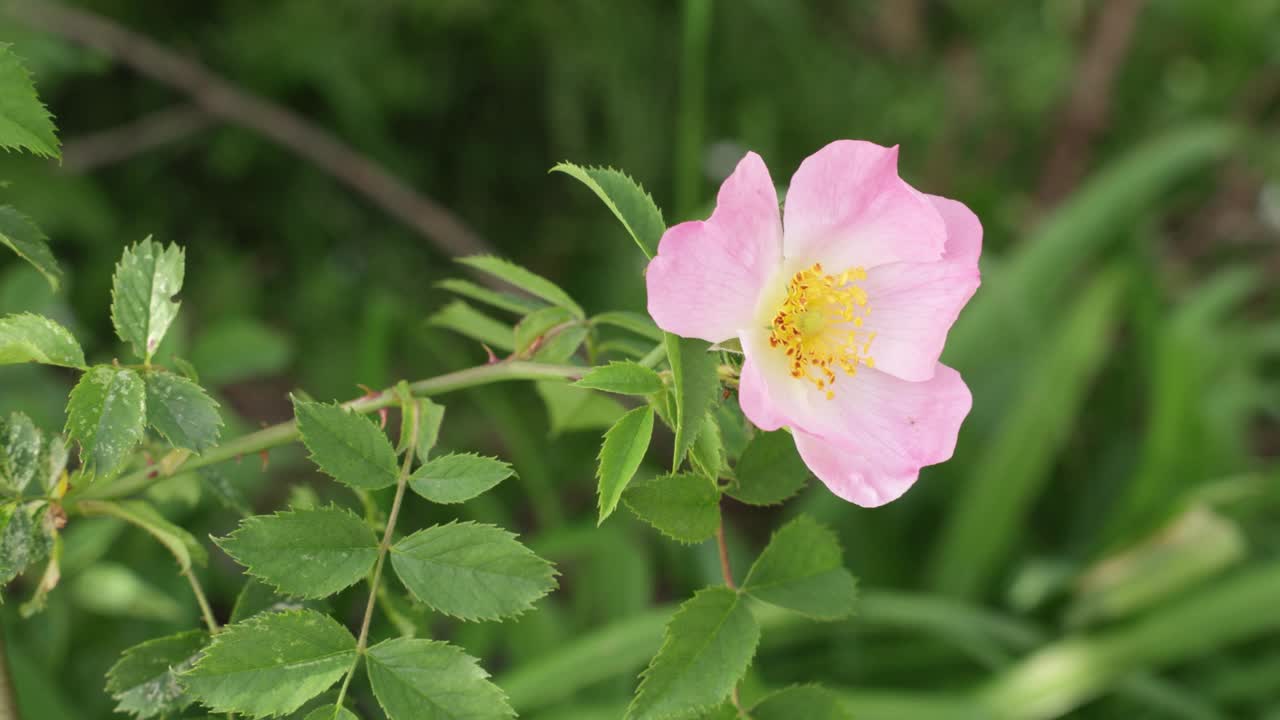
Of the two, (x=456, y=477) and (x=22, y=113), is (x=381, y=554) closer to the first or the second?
(x=456, y=477)

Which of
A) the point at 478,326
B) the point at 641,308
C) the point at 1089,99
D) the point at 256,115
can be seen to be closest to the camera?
the point at 478,326

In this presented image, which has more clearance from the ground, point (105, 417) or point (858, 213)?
point (858, 213)

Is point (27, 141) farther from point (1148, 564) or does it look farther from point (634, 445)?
point (1148, 564)

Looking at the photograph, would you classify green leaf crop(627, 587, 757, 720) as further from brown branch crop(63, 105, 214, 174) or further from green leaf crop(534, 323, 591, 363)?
brown branch crop(63, 105, 214, 174)

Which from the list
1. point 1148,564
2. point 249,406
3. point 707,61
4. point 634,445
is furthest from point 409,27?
point 634,445

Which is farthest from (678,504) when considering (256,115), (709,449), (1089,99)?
(1089,99)

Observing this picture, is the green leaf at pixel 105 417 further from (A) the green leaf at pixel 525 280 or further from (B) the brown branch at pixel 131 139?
(B) the brown branch at pixel 131 139

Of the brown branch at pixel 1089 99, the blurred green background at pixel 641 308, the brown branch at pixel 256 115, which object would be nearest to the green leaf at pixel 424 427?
the blurred green background at pixel 641 308
